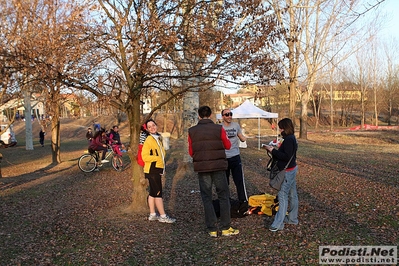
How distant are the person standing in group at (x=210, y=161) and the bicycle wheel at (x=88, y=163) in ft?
30.4

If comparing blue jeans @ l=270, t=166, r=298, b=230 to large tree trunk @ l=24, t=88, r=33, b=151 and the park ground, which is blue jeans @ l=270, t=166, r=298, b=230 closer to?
the park ground

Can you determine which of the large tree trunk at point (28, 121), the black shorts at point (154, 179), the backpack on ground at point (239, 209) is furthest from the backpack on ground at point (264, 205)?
the large tree trunk at point (28, 121)

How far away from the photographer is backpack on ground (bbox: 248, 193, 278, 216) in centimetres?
645

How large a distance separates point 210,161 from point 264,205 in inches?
61.9

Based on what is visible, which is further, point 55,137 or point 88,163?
point 55,137

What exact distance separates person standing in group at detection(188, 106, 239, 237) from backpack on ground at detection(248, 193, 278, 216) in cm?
103

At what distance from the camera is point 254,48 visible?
6664 mm

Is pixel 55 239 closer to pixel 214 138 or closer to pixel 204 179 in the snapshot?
pixel 204 179

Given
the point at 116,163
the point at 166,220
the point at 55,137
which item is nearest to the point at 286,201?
the point at 166,220

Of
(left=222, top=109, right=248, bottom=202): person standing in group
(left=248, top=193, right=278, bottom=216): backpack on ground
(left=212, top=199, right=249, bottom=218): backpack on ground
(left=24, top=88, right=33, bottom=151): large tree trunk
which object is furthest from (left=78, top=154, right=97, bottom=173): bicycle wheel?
(left=24, top=88, right=33, bottom=151): large tree trunk

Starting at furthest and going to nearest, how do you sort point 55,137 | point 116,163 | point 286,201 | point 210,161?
point 55,137 < point 116,163 < point 286,201 < point 210,161

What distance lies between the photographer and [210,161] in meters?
5.48

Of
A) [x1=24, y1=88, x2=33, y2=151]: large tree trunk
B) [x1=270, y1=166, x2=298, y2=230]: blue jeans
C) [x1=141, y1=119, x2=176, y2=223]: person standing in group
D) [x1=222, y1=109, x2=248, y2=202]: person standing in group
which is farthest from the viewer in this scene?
[x1=24, y1=88, x2=33, y2=151]: large tree trunk

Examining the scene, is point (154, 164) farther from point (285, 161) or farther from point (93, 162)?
point (93, 162)
